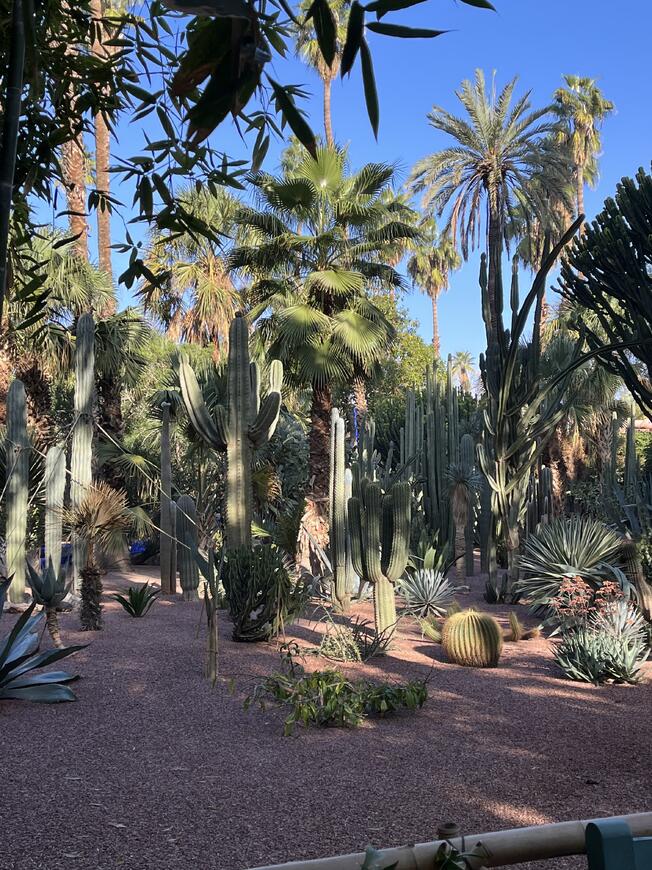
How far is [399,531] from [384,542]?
0.33 m

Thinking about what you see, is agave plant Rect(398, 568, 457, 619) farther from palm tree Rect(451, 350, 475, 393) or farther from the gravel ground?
palm tree Rect(451, 350, 475, 393)

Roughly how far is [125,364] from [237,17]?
1588cm

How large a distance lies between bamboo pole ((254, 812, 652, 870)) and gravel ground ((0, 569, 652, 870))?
2.24 m

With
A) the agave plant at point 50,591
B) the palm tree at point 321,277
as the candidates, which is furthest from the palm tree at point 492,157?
the agave plant at point 50,591

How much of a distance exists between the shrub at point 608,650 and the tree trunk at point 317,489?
249 inches

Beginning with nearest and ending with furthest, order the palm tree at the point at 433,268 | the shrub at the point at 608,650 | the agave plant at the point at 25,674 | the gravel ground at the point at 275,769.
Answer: the gravel ground at the point at 275,769, the agave plant at the point at 25,674, the shrub at the point at 608,650, the palm tree at the point at 433,268

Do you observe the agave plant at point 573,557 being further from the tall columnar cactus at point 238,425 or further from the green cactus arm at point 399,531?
the tall columnar cactus at point 238,425

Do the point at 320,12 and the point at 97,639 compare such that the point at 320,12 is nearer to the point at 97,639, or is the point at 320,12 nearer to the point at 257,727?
the point at 257,727

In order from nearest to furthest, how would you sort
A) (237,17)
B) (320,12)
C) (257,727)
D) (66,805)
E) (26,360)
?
(237,17) → (320,12) → (66,805) → (257,727) → (26,360)

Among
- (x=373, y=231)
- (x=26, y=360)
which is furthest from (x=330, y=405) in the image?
(x=26, y=360)

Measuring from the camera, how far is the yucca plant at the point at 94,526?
9.39 m

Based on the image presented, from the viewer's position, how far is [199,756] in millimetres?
5441

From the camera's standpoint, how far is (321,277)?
15750 mm

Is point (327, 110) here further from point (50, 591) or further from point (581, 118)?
point (50, 591)
